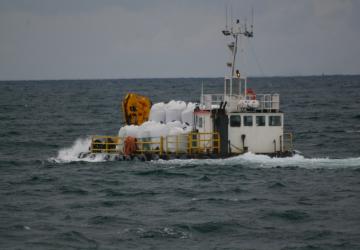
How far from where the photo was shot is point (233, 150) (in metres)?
43.8

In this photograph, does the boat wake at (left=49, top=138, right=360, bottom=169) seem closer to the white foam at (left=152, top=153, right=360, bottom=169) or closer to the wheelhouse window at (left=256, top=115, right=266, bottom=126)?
the white foam at (left=152, top=153, right=360, bottom=169)

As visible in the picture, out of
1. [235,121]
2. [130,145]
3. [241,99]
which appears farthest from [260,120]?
[130,145]

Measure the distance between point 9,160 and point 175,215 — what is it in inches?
852

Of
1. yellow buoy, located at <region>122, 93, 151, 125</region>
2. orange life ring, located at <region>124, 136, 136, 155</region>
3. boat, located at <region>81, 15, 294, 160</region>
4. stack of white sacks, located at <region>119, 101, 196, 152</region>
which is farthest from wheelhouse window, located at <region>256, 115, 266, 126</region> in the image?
yellow buoy, located at <region>122, 93, 151, 125</region>

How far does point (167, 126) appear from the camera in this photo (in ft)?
148

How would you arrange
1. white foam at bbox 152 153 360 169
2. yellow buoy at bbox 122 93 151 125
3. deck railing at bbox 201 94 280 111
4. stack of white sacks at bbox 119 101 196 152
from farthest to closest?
yellow buoy at bbox 122 93 151 125, stack of white sacks at bbox 119 101 196 152, deck railing at bbox 201 94 280 111, white foam at bbox 152 153 360 169

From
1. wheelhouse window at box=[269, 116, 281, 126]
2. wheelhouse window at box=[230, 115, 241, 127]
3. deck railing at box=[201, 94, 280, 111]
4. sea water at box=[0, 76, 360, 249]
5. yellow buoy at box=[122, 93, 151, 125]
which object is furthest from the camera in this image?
yellow buoy at box=[122, 93, 151, 125]

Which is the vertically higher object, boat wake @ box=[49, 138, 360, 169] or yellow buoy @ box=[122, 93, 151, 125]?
yellow buoy @ box=[122, 93, 151, 125]

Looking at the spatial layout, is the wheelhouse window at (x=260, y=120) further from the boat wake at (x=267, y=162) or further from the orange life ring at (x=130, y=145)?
the orange life ring at (x=130, y=145)

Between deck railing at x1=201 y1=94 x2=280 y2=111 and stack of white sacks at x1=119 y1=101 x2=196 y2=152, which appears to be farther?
stack of white sacks at x1=119 y1=101 x2=196 y2=152

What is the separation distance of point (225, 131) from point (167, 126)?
3798 mm

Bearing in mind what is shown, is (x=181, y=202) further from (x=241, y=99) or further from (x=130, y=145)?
→ (x=241, y=99)

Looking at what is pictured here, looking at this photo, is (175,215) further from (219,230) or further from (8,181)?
(8,181)

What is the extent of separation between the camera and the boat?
142 feet
